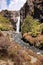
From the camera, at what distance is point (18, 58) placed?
17219 millimetres

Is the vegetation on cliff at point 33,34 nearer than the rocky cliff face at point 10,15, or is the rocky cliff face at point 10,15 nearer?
the vegetation on cliff at point 33,34

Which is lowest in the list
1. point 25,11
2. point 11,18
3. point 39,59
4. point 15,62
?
point 11,18

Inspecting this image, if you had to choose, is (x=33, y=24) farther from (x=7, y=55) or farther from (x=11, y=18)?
(x=11, y=18)

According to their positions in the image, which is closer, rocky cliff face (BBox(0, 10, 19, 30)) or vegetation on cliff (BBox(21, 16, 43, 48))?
vegetation on cliff (BBox(21, 16, 43, 48))

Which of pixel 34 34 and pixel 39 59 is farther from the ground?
pixel 39 59

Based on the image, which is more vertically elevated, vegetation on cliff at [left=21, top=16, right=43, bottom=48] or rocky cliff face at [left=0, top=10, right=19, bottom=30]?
vegetation on cliff at [left=21, top=16, right=43, bottom=48]

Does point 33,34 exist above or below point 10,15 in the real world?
above

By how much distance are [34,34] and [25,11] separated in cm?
5022

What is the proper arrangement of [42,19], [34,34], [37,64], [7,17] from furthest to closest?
[7,17]
[42,19]
[34,34]
[37,64]

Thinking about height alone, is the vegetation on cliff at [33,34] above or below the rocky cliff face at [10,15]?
above

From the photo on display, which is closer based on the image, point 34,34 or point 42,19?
point 34,34

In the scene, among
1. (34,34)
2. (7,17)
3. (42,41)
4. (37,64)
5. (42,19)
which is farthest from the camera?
(7,17)

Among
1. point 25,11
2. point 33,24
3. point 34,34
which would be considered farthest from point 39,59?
point 25,11

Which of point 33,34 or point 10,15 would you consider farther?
point 10,15
